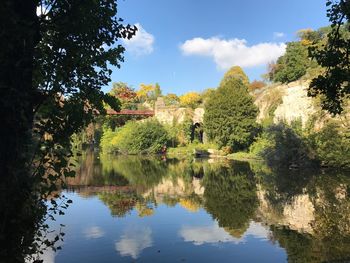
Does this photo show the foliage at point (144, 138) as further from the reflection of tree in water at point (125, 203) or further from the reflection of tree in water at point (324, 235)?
the reflection of tree in water at point (324, 235)

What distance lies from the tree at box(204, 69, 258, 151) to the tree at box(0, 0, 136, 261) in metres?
40.1

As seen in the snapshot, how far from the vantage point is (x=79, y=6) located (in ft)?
17.6

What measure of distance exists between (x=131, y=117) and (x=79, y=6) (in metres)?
65.9

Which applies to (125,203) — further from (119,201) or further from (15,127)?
(15,127)

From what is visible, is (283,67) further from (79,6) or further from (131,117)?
(79,6)

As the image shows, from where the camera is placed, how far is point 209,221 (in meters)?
14.5

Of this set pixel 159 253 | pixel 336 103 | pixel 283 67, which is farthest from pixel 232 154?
pixel 336 103

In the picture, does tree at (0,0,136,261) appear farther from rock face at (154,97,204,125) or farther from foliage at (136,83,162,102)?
foliage at (136,83,162,102)

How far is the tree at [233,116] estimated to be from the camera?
150 ft

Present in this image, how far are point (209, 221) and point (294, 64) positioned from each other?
3356 cm

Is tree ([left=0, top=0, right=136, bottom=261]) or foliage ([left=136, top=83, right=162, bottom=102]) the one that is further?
foliage ([left=136, top=83, right=162, bottom=102])

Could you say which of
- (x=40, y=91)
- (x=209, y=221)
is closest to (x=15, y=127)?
(x=40, y=91)

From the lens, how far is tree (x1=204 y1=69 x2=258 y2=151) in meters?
45.6

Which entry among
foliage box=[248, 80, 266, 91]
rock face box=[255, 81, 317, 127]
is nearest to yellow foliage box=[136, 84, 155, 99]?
foliage box=[248, 80, 266, 91]
